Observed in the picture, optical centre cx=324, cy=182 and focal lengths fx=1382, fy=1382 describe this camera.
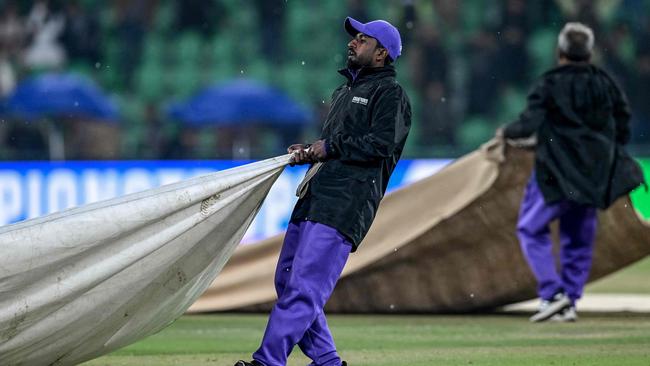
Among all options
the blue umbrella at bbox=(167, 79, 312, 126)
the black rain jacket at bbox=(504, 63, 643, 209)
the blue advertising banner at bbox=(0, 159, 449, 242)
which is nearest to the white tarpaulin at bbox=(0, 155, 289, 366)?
the black rain jacket at bbox=(504, 63, 643, 209)

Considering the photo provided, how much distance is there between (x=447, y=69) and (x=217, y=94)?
3.19 meters

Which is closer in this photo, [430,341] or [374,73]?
[374,73]

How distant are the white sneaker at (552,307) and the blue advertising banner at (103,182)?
21.2ft

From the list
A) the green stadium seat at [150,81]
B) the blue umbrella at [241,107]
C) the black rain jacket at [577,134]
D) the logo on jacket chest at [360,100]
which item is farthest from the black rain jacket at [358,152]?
the green stadium seat at [150,81]

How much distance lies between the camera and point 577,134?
9922mm

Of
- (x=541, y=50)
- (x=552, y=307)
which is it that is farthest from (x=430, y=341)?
(x=541, y=50)

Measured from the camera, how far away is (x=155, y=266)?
6254 mm

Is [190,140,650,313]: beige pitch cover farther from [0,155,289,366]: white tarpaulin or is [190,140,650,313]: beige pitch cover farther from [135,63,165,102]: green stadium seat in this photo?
[135,63,165,102]: green stadium seat

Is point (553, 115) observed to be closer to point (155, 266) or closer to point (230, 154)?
point (155, 266)

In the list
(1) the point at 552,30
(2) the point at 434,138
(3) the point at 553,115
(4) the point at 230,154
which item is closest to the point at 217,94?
(4) the point at 230,154

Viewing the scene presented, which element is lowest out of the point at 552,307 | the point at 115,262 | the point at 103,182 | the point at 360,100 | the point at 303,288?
the point at 552,307

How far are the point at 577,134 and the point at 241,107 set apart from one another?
9.51m

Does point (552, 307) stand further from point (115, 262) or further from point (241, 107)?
point (241, 107)

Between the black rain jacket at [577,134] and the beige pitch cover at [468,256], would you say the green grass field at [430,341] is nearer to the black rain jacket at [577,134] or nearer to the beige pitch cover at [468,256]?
the beige pitch cover at [468,256]
